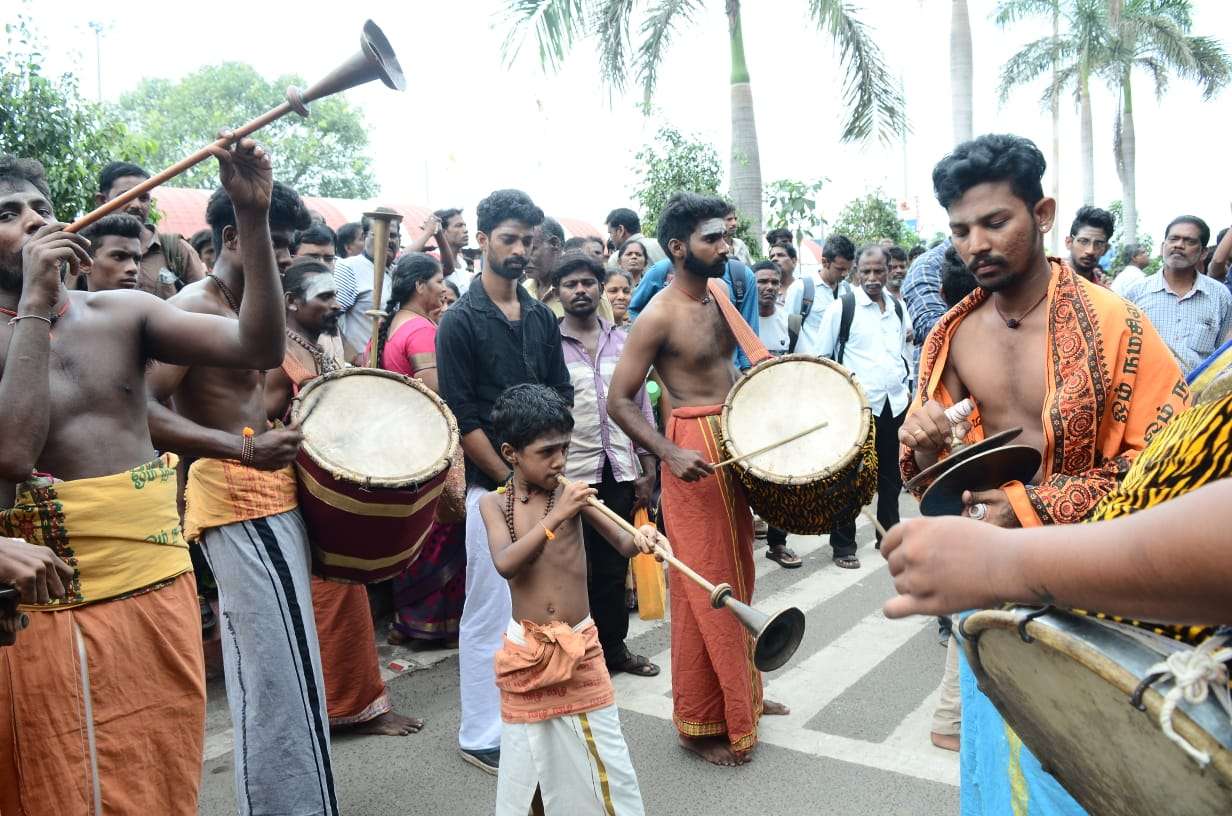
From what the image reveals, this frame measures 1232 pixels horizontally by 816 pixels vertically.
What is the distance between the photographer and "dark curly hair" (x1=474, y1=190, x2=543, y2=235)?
13.2ft

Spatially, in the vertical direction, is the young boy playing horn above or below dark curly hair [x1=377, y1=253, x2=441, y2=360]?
below

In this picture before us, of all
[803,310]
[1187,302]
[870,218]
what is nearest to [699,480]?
[1187,302]

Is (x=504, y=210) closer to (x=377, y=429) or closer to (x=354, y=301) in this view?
(x=377, y=429)

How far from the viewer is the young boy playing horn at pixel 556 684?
285cm

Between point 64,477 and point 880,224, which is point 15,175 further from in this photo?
point 880,224

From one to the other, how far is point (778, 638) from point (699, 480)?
1380mm

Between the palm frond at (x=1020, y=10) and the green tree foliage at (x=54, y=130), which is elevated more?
the palm frond at (x=1020, y=10)

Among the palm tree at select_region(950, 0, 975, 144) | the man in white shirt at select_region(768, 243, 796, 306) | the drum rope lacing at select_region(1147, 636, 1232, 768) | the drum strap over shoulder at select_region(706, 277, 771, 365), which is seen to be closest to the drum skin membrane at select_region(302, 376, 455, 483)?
the drum strap over shoulder at select_region(706, 277, 771, 365)

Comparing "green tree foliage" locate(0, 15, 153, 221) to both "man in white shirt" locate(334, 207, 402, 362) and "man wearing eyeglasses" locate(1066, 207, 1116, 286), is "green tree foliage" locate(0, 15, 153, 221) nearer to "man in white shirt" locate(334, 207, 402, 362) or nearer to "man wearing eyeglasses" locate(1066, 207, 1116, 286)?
"man in white shirt" locate(334, 207, 402, 362)

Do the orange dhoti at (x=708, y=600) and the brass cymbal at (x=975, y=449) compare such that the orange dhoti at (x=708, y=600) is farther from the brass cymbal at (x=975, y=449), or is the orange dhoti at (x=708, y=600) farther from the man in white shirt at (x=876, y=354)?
the man in white shirt at (x=876, y=354)

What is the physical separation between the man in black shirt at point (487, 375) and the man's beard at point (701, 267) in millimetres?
673

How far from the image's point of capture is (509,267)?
158 inches

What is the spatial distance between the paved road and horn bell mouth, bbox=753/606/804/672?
3.71ft

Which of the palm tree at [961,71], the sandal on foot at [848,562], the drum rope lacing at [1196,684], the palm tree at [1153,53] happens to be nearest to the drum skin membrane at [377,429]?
the drum rope lacing at [1196,684]
